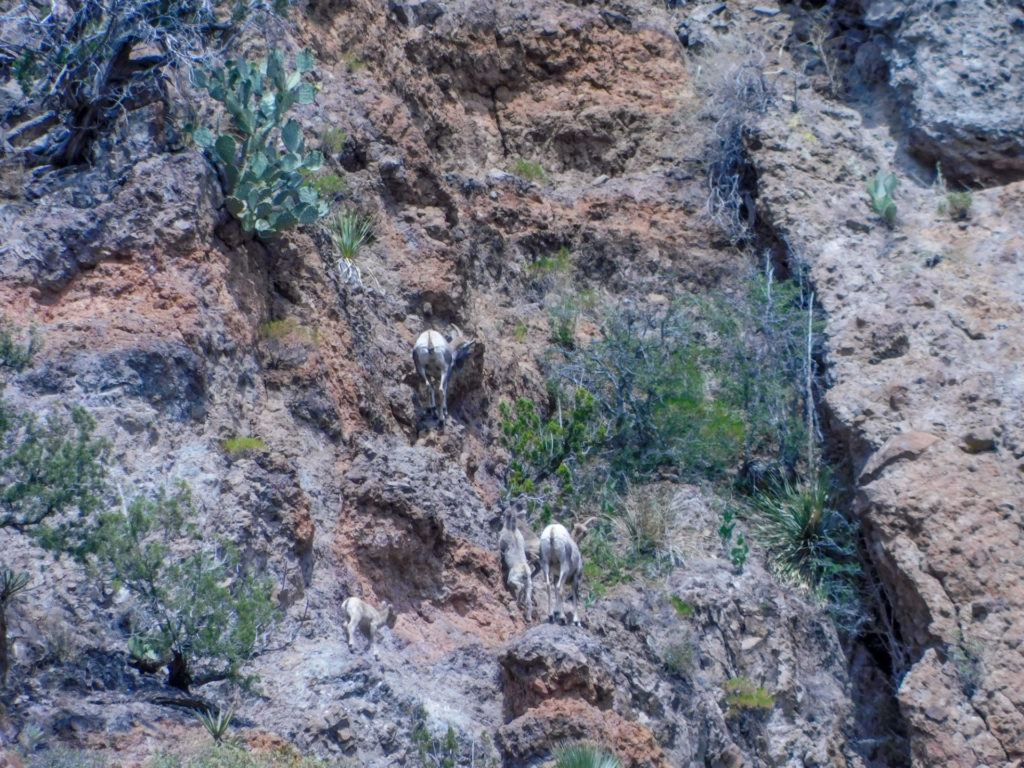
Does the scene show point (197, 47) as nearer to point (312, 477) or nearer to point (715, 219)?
point (312, 477)

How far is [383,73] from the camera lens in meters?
15.1

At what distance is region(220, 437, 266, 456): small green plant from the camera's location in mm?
10312

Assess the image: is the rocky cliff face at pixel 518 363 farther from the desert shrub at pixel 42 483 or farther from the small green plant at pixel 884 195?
the desert shrub at pixel 42 483

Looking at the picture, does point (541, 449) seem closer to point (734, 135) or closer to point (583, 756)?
point (583, 756)

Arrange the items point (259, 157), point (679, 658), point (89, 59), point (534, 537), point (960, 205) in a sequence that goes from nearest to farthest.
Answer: point (679, 658) < point (259, 157) < point (89, 59) < point (534, 537) < point (960, 205)

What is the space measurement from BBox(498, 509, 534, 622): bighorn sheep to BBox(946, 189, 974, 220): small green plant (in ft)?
21.7

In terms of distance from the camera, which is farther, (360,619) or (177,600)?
(360,619)

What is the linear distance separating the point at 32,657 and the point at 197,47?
5.86m

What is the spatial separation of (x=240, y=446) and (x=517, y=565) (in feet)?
8.11

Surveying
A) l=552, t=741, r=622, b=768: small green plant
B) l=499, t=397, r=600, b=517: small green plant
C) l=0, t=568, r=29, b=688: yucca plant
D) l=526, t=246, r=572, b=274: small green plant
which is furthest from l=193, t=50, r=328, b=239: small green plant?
l=552, t=741, r=622, b=768: small green plant

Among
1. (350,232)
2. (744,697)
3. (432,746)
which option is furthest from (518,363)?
(432,746)

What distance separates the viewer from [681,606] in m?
11.9

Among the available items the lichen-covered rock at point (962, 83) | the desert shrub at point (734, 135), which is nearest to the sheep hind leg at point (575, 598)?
the desert shrub at point (734, 135)

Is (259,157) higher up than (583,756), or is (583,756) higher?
(259,157)
